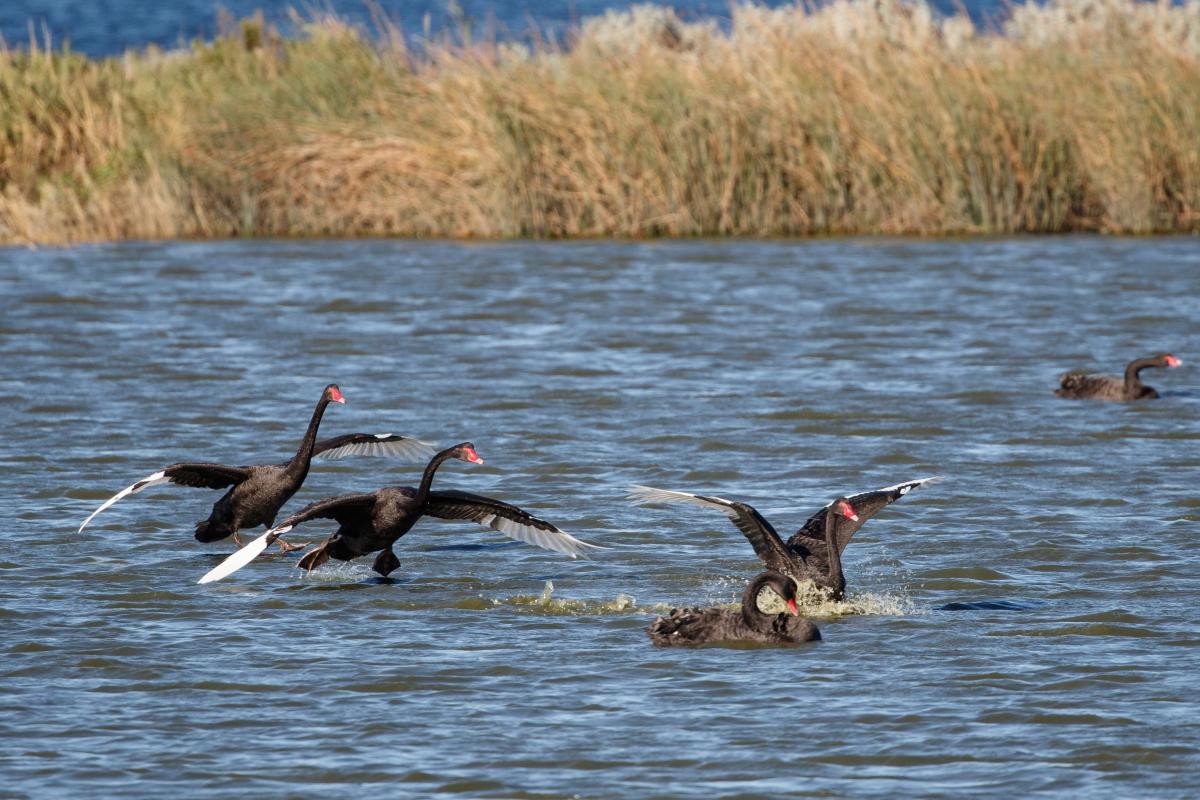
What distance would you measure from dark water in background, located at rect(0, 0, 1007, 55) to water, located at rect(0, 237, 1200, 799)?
46.9 m

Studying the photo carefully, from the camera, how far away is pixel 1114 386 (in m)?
16.7

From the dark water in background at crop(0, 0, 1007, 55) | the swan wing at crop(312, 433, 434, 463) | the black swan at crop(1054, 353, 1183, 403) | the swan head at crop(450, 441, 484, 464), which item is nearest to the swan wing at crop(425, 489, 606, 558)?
the swan head at crop(450, 441, 484, 464)

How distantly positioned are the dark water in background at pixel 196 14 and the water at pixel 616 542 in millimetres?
46897

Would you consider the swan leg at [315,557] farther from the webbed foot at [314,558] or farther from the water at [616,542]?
the water at [616,542]

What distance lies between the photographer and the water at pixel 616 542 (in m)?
7.83

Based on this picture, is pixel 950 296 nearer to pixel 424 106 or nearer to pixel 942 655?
pixel 424 106

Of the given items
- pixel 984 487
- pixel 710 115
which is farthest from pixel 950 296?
pixel 984 487

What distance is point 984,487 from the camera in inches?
528

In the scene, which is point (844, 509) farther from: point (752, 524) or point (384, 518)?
point (384, 518)

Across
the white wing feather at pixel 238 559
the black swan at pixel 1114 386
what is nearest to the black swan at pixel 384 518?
the white wing feather at pixel 238 559

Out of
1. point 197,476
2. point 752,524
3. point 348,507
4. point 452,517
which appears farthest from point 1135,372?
point 197,476

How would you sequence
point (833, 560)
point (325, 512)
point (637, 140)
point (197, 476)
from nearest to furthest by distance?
point (833, 560) < point (325, 512) < point (197, 476) < point (637, 140)

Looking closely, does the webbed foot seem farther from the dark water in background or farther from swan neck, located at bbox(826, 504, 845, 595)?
the dark water in background

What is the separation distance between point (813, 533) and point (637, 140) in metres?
15.4
